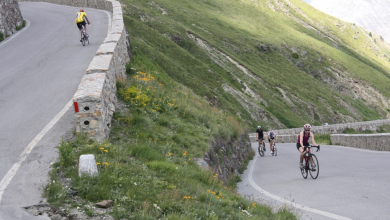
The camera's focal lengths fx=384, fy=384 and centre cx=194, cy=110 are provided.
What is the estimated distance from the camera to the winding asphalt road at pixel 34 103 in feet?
21.7

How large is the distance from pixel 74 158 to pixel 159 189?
1848mm

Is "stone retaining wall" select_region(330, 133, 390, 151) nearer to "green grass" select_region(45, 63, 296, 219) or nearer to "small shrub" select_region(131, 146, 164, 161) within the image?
"green grass" select_region(45, 63, 296, 219)

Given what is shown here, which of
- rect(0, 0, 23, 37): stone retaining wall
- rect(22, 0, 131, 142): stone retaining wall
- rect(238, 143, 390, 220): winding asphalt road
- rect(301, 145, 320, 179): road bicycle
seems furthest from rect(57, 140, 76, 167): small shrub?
rect(0, 0, 23, 37): stone retaining wall

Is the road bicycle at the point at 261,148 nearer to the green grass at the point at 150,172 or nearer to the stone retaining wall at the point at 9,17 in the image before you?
the green grass at the point at 150,172

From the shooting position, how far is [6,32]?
24891 millimetres

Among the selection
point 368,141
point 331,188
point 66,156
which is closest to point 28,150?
point 66,156

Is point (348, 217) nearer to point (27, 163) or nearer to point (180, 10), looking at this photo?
point (27, 163)

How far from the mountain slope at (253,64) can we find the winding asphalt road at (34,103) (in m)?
5.34

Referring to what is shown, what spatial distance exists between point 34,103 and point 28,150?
3492 mm

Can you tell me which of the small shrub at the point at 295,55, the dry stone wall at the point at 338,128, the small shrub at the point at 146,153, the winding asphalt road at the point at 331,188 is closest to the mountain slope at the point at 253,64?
the small shrub at the point at 295,55

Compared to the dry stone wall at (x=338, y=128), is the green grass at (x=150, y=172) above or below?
above

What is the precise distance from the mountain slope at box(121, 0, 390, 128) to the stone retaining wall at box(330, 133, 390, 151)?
9575 millimetres

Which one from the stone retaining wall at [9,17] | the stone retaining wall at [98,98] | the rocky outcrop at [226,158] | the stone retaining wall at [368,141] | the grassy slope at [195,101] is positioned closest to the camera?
the grassy slope at [195,101]

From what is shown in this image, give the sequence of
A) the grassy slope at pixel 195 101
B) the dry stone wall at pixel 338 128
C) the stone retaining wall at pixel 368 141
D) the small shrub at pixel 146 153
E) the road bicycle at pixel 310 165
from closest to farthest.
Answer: the grassy slope at pixel 195 101 → the small shrub at pixel 146 153 → the road bicycle at pixel 310 165 → the stone retaining wall at pixel 368 141 → the dry stone wall at pixel 338 128
